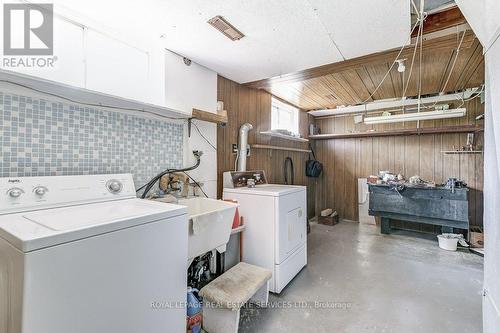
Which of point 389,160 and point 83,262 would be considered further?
point 389,160

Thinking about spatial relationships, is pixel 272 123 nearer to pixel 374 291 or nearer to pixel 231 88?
pixel 231 88

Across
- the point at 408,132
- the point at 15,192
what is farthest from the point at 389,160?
the point at 15,192

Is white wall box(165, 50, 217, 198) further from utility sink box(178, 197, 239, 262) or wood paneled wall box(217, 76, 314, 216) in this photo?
utility sink box(178, 197, 239, 262)

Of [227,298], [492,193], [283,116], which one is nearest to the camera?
[492,193]

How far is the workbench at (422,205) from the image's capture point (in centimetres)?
332

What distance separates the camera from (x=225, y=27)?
1.69m

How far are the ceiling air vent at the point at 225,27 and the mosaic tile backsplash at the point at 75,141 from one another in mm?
870

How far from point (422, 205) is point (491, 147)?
9.87 ft

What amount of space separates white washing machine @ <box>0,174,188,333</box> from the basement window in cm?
285

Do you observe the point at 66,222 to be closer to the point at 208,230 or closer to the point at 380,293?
the point at 208,230

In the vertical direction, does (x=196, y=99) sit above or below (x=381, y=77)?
below

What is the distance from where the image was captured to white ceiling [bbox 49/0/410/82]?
146cm

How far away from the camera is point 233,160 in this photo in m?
2.84

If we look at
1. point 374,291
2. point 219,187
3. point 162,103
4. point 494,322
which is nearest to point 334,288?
point 374,291
